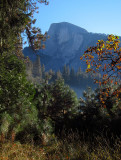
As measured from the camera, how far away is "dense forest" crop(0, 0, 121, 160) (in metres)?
3.99

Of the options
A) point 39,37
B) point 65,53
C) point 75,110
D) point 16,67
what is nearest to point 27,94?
point 16,67

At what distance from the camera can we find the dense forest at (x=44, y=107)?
399cm

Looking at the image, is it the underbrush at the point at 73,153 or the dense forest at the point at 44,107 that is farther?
the dense forest at the point at 44,107

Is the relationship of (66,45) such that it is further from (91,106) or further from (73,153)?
(73,153)

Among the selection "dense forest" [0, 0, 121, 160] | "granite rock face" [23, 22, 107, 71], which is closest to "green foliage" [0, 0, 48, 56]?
"dense forest" [0, 0, 121, 160]

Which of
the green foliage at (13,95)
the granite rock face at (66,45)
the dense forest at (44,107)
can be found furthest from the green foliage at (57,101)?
the granite rock face at (66,45)

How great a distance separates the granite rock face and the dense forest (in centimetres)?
13144

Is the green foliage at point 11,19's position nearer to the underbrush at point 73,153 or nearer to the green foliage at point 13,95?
the green foliage at point 13,95

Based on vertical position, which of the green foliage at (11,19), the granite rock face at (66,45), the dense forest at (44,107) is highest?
the granite rock face at (66,45)

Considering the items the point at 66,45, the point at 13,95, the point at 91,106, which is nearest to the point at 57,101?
the point at 91,106

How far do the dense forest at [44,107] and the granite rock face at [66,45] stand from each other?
13144 centimetres

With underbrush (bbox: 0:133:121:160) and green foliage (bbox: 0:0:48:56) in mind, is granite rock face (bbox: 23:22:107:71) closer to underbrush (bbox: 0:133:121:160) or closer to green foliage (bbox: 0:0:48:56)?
green foliage (bbox: 0:0:48:56)

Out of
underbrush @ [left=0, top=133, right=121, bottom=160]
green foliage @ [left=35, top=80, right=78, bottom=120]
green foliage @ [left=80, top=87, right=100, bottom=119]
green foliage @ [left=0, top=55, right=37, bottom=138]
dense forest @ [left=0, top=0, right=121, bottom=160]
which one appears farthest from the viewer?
green foliage @ [left=35, top=80, right=78, bottom=120]

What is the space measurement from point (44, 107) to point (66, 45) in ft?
491
